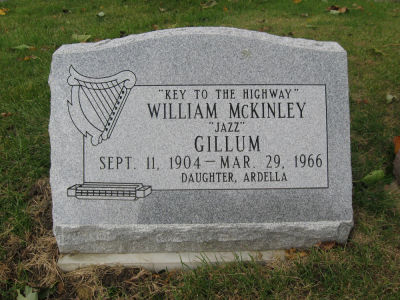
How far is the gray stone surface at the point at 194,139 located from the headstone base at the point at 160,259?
0.35 ft

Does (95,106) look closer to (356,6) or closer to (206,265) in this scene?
(206,265)

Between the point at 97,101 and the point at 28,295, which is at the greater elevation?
the point at 97,101

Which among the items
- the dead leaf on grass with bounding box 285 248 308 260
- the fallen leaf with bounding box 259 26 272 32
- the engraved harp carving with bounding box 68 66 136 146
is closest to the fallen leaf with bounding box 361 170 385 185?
the dead leaf on grass with bounding box 285 248 308 260

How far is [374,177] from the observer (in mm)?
2768

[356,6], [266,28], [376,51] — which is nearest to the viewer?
[376,51]

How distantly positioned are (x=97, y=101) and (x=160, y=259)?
3.42ft

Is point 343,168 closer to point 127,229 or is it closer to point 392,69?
point 127,229

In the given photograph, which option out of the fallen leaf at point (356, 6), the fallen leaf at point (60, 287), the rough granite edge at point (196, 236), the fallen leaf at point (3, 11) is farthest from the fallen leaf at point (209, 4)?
the fallen leaf at point (60, 287)

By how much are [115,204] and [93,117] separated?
1.79 ft

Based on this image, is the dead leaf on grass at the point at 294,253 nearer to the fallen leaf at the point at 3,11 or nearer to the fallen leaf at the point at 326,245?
the fallen leaf at the point at 326,245

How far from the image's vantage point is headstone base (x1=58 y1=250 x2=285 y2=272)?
7.41 feet

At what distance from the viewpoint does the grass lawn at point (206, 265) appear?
2.09 metres

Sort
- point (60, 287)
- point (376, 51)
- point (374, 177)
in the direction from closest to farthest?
point (60, 287) → point (374, 177) → point (376, 51)

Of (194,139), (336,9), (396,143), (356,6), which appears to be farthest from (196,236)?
(356,6)
